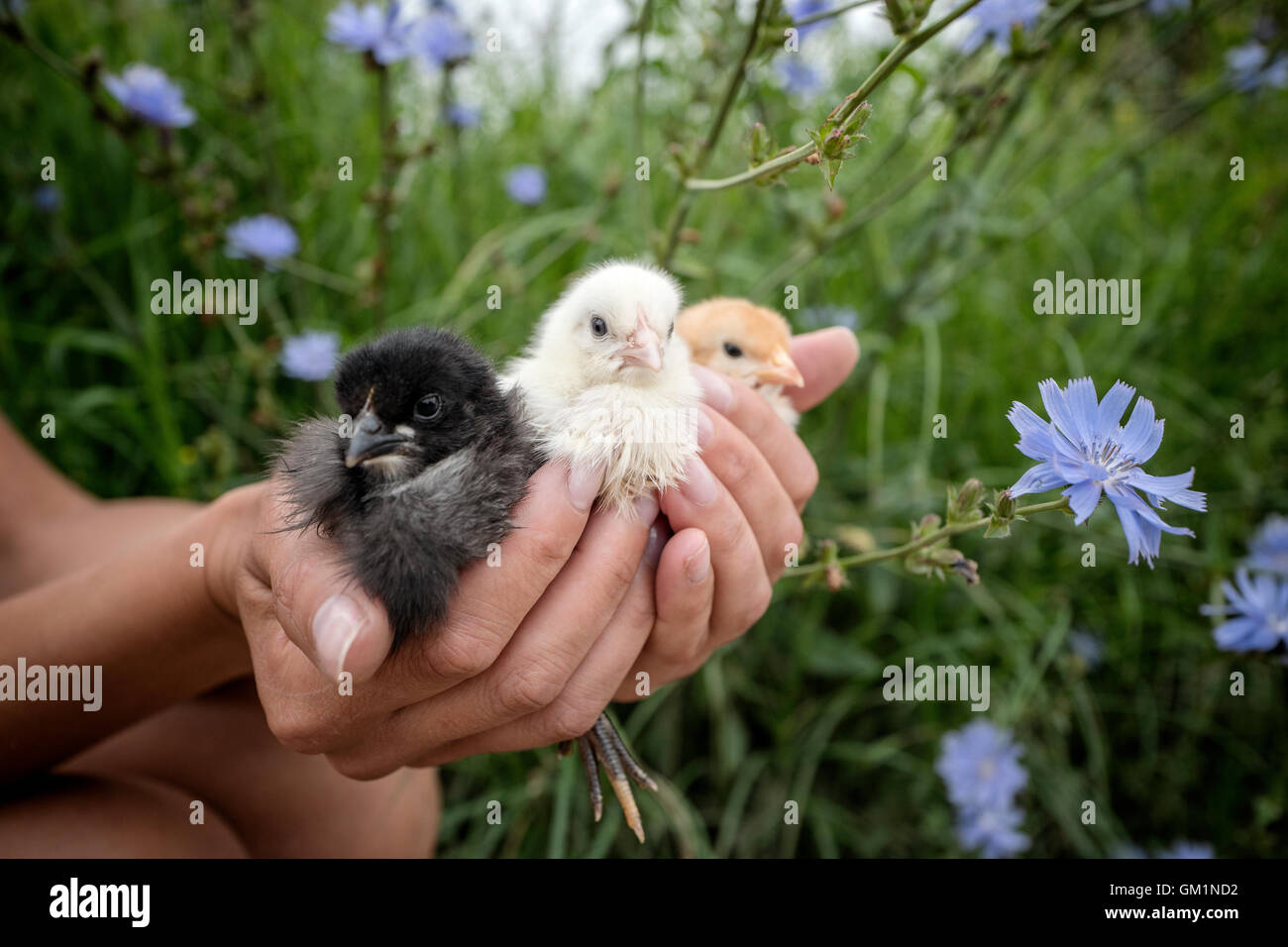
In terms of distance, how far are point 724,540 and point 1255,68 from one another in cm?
198

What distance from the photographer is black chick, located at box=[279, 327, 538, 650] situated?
1016mm

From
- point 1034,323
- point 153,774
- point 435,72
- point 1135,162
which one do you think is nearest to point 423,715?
point 153,774

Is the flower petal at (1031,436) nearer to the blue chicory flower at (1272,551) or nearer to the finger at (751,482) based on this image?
the finger at (751,482)

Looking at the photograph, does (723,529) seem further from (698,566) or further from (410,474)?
(410,474)

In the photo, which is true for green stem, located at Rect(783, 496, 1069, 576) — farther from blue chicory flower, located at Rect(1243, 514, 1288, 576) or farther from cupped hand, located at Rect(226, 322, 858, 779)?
blue chicory flower, located at Rect(1243, 514, 1288, 576)

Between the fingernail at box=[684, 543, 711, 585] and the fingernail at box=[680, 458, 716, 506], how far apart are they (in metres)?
0.07

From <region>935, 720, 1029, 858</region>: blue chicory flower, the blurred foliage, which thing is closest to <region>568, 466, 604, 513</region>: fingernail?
the blurred foliage

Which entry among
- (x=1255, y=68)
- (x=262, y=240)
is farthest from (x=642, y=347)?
(x=1255, y=68)

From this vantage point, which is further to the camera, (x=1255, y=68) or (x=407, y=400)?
(x=1255, y=68)

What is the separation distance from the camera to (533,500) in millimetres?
1104

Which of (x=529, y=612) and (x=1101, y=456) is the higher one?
(x=1101, y=456)

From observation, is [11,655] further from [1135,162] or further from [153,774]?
[1135,162]

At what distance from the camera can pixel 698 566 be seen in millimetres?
1134

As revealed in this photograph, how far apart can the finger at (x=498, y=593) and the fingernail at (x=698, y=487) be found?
0.46ft
